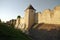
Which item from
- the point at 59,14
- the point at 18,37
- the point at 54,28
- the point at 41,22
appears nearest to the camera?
the point at 18,37

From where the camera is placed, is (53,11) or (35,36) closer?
(35,36)

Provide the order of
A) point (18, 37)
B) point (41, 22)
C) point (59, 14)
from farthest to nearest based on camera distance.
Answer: point (41, 22)
point (59, 14)
point (18, 37)

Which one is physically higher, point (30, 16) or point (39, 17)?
point (30, 16)

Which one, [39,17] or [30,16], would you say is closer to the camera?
[39,17]

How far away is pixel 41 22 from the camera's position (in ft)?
107

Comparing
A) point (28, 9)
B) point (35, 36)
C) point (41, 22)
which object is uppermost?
point (28, 9)

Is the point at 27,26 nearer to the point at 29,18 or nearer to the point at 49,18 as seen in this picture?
the point at 29,18

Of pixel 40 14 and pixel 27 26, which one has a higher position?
pixel 40 14

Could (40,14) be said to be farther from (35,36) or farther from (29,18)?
(35,36)

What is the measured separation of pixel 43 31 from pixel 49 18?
3.89 metres

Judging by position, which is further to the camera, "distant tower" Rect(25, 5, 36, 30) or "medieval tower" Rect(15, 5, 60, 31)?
"distant tower" Rect(25, 5, 36, 30)

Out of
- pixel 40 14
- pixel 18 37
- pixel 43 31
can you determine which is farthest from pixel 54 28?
pixel 18 37

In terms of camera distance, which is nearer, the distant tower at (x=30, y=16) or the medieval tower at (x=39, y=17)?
the medieval tower at (x=39, y=17)

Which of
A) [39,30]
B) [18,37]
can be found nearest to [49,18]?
[39,30]
